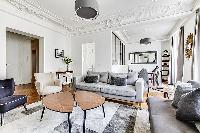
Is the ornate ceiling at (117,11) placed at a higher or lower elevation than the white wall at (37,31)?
higher

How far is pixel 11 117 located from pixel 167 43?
9.21 metres

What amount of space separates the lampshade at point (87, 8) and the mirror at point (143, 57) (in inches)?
280

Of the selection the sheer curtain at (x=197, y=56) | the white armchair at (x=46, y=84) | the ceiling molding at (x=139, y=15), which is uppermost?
the ceiling molding at (x=139, y=15)

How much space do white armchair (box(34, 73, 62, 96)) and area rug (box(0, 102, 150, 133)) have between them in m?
0.64

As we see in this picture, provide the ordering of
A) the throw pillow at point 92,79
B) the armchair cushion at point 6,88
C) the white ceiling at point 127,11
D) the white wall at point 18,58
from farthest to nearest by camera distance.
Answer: the white wall at point 18,58 → the throw pillow at point 92,79 → the white ceiling at point 127,11 → the armchair cushion at point 6,88

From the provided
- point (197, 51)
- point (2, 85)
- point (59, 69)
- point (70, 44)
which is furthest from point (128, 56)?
point (2, 85)

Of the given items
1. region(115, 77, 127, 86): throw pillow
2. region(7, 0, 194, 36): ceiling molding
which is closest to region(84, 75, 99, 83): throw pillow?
region(115, 77, 127, 86): throw pillow

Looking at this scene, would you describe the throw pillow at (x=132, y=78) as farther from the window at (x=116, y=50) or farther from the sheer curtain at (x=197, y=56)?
the window at (x=116, y=50)

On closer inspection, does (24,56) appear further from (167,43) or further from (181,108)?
(167,43)

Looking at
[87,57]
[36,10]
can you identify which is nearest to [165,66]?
[87,57]

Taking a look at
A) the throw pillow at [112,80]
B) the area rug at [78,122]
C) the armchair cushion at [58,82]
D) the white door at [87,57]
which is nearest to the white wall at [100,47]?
the white door at [87,57]

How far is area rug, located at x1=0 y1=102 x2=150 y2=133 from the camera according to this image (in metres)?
2.31

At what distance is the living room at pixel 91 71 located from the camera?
2.33 m

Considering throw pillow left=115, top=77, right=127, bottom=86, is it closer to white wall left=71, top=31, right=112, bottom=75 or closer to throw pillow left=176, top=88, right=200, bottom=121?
white wall left=71, top=31, right=112, bottom=75
